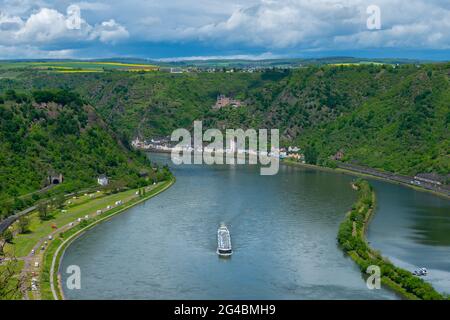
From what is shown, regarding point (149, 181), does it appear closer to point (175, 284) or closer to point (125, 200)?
point (125, 200)

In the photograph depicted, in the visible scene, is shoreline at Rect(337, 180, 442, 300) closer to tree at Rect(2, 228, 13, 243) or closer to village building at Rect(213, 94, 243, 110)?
tree at Rect(2, 228, 13, 243)

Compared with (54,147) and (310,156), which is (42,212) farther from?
(310,156)

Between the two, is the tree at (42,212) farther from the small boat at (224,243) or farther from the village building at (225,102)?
the village building at (225,102)
